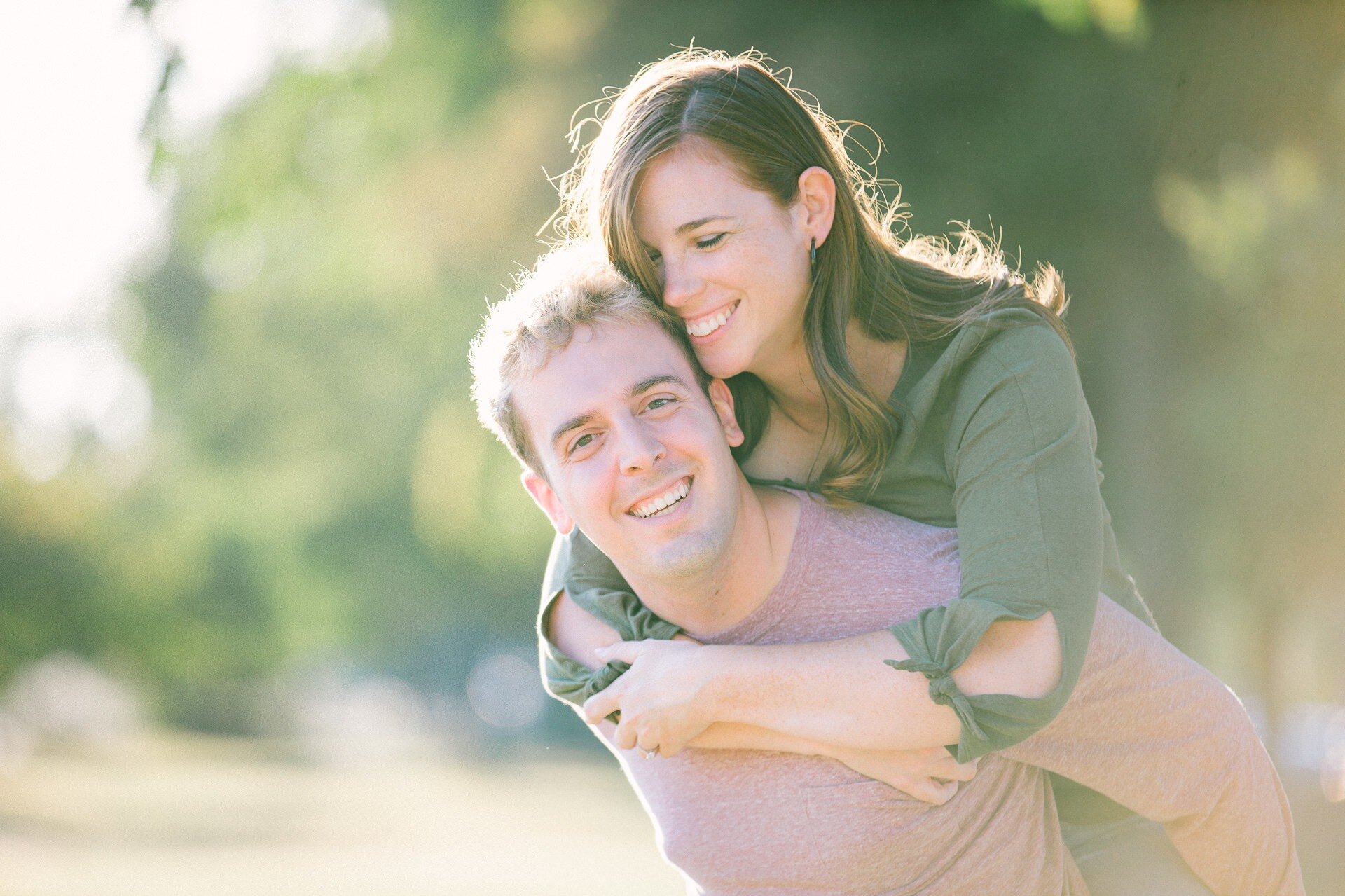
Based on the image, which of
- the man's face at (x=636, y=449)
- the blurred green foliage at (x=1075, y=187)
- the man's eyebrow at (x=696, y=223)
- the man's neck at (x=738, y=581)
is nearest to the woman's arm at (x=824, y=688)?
the man's neck at (x=738, y=581)

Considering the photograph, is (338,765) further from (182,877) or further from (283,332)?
(182,877)

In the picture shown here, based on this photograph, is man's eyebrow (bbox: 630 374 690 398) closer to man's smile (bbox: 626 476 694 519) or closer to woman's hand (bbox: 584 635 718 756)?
man's smile (bbox: 626 476 694 519)

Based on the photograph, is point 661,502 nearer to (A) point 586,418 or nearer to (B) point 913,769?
(A) point 586,418

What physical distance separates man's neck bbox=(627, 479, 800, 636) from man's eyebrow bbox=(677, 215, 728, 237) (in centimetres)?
66

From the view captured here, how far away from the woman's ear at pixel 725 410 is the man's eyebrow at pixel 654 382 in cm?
17

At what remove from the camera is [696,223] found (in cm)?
335

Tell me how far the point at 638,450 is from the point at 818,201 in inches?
35.0

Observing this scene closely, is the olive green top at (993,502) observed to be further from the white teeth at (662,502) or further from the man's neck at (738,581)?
the white teeth at (662,502)

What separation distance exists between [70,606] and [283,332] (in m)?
18.5

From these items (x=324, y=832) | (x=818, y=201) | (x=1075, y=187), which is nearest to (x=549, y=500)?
(x=818, y=201)

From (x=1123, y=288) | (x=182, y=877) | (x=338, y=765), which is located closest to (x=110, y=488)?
(x=338, y=765)

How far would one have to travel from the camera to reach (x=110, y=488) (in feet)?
132

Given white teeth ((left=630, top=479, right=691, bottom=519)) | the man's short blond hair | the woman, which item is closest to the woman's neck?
the woman

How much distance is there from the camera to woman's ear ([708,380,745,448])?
11.3ft
